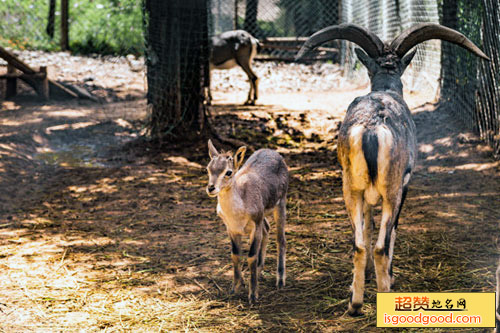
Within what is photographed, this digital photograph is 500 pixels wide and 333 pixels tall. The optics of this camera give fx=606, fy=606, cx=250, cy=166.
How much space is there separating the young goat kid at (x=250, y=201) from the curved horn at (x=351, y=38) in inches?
49.6

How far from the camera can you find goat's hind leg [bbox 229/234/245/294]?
484cm

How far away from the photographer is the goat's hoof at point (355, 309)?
4.43 metres

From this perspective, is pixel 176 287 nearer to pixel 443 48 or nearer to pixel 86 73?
pixel 443 48

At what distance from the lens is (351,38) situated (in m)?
5.78

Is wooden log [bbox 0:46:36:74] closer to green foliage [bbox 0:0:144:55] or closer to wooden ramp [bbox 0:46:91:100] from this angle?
wooden ramp [bbox 0:46:91:100]

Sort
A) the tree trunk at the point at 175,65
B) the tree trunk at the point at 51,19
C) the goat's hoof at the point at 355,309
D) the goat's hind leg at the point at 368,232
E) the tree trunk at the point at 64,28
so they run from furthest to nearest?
the tree trunk at the point at 51,19 → the tree trunk at the point at 64,28 → the tree trunk at the point at 175,65 → the goat's hind leg at the point at 368,232 → the goat's hoof at the point at 355,309

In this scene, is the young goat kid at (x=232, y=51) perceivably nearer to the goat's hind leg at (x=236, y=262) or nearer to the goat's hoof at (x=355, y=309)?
the goat's hind leg at (x=236, y=262)

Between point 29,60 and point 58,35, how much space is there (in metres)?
4.00

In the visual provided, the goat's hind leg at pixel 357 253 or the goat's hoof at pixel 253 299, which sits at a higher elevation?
the goat's hind leg at pixel 357 253

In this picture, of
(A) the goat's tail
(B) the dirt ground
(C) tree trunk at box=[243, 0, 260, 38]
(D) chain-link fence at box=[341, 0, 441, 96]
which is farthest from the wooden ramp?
(A) the goat's tail

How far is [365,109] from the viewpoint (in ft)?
14.8

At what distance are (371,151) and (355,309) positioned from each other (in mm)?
1174

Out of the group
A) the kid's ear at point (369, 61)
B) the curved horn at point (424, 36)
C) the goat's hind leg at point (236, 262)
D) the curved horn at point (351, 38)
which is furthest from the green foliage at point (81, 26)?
the goat's hind leg at point (236, 262)

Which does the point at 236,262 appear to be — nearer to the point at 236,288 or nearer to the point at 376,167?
the point at 236,288
